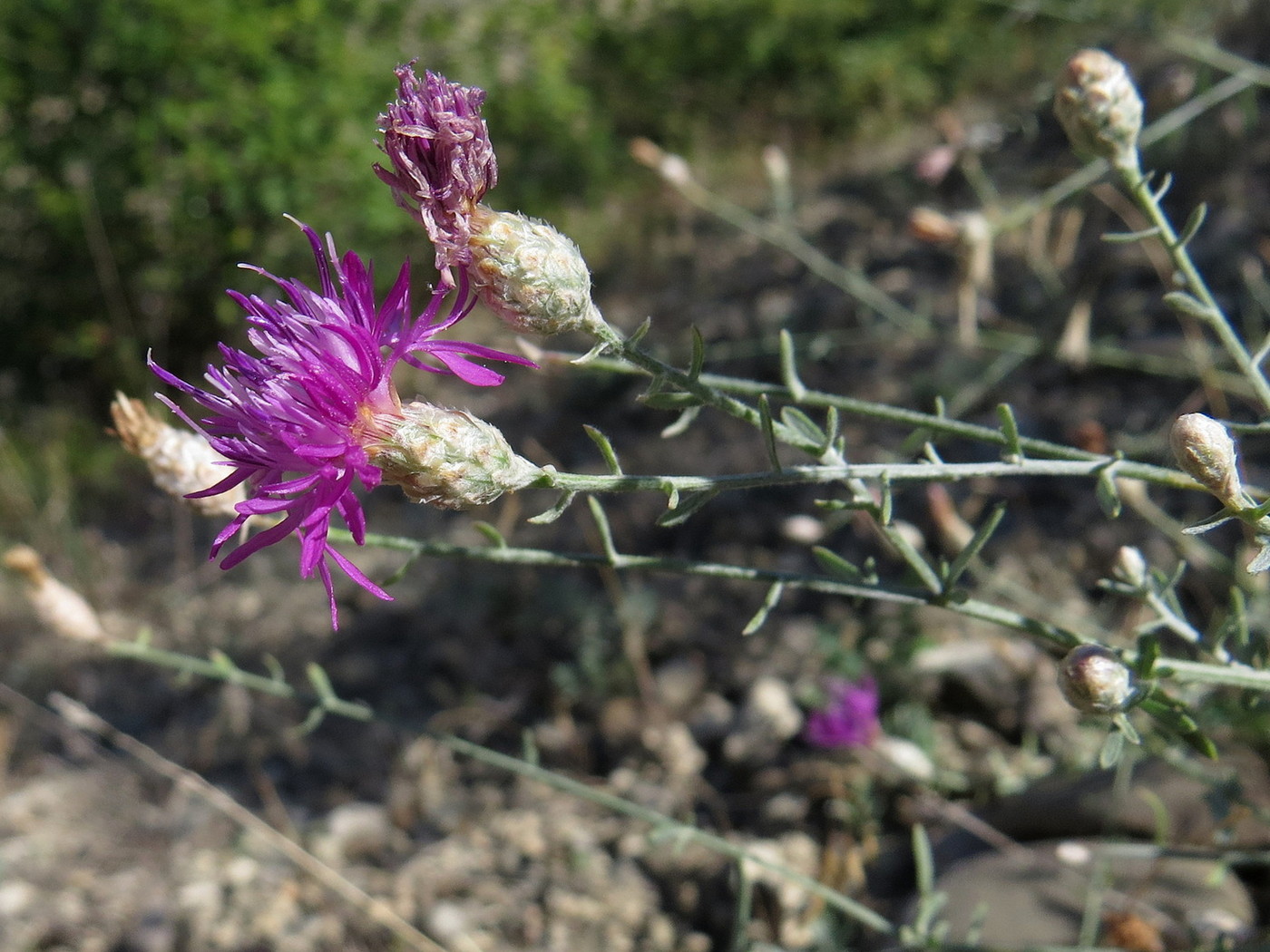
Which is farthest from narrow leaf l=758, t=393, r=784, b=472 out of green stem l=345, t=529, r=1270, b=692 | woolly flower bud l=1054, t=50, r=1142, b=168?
woolly flower bud l=1054, t=50, r=1142, b=168

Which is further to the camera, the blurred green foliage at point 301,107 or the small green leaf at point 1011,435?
the blurred green foliage at point 301,107

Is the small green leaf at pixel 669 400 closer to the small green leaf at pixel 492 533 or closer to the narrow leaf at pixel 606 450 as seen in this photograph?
the narrow leaf at pixel 606 450

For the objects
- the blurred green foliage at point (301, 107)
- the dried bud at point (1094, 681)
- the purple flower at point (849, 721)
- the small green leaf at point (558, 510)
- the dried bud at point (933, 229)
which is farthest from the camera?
the blurred green foliage at point (301, 107)

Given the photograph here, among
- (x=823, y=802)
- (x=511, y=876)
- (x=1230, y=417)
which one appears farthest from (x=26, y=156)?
(x=1230, y=417)

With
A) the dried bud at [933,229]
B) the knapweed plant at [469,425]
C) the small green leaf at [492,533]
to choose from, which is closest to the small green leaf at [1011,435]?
the knapweed plant at [469,425]

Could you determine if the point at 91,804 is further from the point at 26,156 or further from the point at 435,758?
the point at 26,156

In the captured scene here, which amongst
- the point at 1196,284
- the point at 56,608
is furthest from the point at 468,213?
the point at 56,608

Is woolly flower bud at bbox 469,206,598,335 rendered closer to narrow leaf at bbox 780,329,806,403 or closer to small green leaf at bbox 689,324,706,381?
small green leaf at bbox 689,324,706,381

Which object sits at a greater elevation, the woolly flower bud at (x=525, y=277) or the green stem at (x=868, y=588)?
the woolly flower bud at (x=525, y=277)
